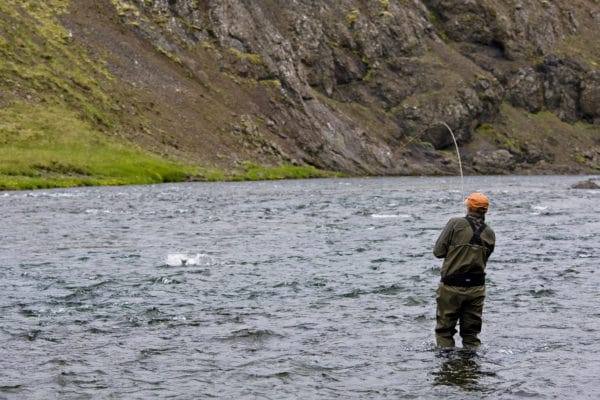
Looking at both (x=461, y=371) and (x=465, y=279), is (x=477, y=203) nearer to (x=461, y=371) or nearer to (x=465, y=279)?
(x=465, y=279)

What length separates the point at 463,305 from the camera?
50.2 ft

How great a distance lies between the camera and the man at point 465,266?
49.6 ft

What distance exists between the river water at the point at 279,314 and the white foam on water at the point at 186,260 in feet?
0.29

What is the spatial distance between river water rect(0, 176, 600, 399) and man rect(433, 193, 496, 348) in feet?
2.35

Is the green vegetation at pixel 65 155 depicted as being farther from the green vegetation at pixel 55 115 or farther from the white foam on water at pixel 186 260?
the white foam on water at pixel 186 260

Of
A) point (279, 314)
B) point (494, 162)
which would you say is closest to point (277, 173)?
point (494, 162)

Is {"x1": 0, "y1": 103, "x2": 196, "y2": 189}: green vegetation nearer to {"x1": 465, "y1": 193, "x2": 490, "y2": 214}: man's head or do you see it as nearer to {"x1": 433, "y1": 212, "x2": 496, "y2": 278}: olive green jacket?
{"x1": 433, "y1": 212, "x2": 496, "y2": 278}: olive green jacket

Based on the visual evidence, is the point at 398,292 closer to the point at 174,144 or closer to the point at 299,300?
the point at 299,300

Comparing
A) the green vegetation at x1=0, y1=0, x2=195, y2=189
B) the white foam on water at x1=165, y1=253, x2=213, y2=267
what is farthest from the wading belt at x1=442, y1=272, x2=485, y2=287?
the green vegetation at x1=0, y1=0, x2=195, y2=189

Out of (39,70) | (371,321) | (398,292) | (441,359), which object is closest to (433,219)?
(398,292)

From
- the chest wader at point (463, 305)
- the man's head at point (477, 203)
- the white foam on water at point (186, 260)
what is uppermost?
the man's head at point (477, 203)

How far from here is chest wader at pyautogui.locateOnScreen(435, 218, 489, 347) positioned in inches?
597

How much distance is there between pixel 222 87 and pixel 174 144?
1922cm

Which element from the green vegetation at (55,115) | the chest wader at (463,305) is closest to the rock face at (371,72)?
the green vegetation at (55,115)
